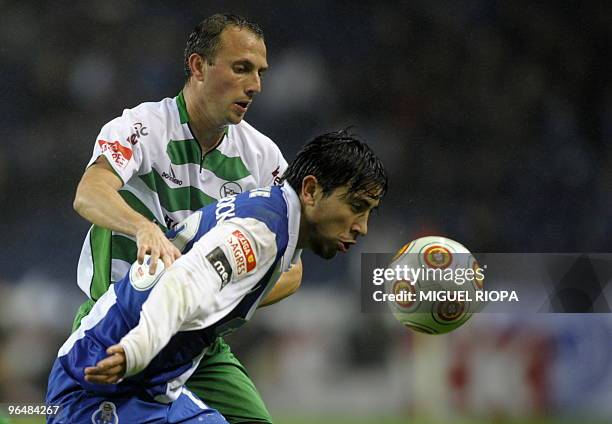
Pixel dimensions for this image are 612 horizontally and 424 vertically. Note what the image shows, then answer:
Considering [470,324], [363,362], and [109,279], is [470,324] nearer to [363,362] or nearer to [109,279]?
[363,362]

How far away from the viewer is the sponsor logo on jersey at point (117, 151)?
3523mm

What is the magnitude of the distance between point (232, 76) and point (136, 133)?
0.41 meters

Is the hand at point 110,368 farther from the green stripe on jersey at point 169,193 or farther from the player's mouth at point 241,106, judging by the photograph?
the player's mouth at point 241,106

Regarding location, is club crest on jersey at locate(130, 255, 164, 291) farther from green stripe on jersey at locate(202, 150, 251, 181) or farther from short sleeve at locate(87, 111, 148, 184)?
green stripe on jersey at locate(202, 150, 251, 181)

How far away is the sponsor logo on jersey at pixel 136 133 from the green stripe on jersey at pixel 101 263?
33 cm

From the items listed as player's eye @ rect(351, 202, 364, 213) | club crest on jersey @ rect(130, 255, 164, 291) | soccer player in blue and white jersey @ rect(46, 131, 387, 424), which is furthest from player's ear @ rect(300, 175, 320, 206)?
club crest on jersey @ rect(130, 255, 164, 291)

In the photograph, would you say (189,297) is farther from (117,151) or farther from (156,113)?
(156,113)

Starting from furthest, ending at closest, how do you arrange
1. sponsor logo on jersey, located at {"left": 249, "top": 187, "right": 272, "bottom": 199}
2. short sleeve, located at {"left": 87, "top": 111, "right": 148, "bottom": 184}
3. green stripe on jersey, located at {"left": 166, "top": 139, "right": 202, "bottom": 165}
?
green stripe on jersey, located at {"left": 166, "top": 139, "right": 202, "bottom": 165} < short sleeve, located at {"left": 87, "top": 111, "right": 148, "bottom": 184} < sponsor logo on jersey, located at {"left": 249, "top": 187, "right": 272, "bottom": 199}

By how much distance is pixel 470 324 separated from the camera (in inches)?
252

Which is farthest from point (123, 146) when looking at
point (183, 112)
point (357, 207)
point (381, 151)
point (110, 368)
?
point (381, 151)

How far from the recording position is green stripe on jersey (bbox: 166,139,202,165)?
147 inches

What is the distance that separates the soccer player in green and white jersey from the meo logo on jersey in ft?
3.56

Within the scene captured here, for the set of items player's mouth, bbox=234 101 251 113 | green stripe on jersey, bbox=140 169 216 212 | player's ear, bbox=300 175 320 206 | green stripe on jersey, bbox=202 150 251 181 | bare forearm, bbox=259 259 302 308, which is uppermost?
player's mouth, bbox=234 101 251 113

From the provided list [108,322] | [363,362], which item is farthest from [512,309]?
[108,322]
